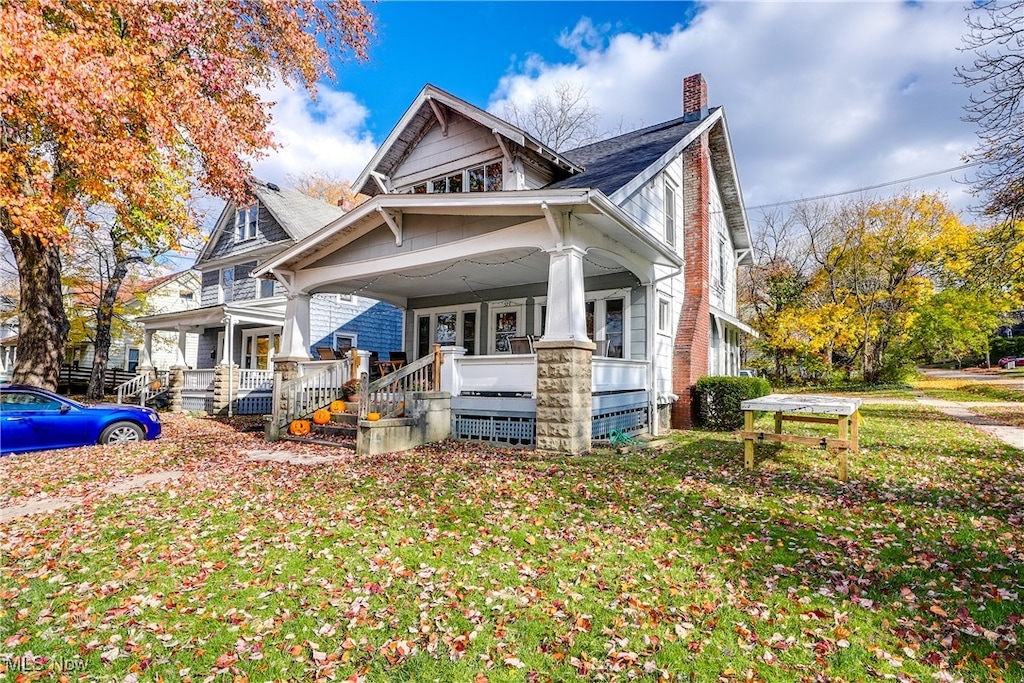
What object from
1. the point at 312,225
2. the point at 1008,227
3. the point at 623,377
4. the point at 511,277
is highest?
the point at 312,225

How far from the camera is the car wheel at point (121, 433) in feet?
31.4

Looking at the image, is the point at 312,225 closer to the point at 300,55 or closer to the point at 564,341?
the point at 300,55

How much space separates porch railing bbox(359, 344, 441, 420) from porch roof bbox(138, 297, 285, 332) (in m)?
8.67

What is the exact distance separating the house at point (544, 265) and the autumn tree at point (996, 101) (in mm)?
5355

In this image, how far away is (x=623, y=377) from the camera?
10156 mm

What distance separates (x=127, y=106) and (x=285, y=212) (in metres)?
9.08

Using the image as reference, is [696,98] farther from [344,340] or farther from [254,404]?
[254,404]

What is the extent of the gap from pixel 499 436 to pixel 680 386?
5679 millimetres

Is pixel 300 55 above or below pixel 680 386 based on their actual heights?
above

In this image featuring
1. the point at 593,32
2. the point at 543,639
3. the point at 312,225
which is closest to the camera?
the point at 543,639

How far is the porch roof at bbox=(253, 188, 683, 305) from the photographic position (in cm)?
802

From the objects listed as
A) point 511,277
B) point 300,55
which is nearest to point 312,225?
point 300,55

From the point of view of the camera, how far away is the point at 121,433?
9.88 meters

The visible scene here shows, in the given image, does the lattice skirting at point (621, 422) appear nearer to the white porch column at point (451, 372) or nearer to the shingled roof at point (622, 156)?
the white porch column at point (451, 372)
